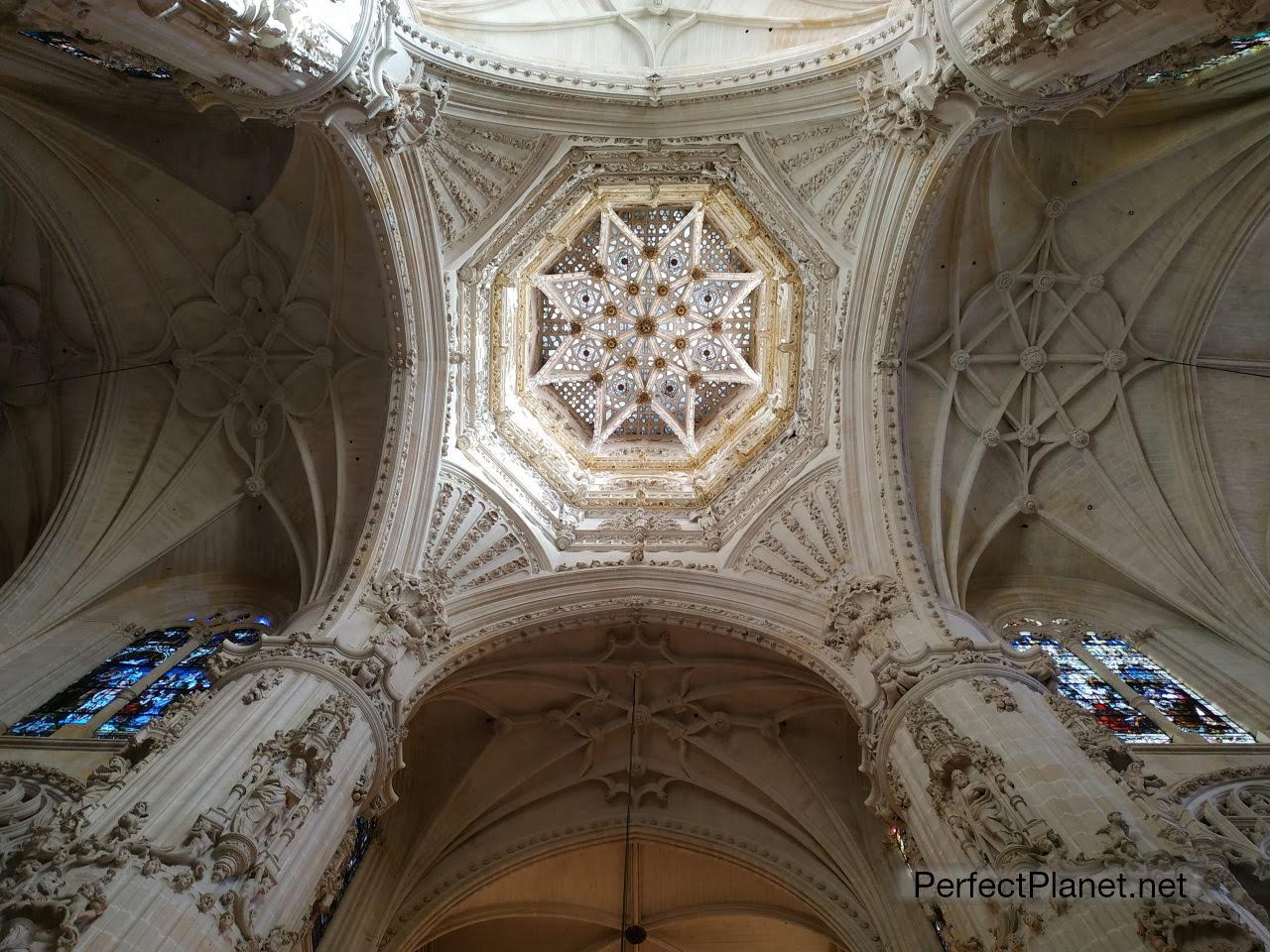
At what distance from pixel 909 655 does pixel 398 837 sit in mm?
9064

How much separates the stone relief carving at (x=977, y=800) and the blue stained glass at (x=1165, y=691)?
4.79 m

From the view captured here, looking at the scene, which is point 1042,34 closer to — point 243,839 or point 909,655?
point 909,655

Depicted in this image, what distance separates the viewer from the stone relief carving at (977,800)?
6312 mm

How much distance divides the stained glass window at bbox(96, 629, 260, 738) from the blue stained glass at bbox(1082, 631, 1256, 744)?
12648 mm

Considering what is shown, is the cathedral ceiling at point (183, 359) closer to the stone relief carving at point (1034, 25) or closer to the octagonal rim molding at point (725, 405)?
the octagonal rim molding at point (725, 405)

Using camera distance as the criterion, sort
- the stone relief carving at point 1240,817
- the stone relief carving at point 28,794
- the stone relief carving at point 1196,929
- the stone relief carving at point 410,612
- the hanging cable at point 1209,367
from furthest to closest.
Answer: the hanging cable at point 1209,367 < the stone relief carving at point 410,612 < the stone relief carving at point 28,794 < the stone relief carving at point 1240,817 < the stone relief carving at point 1196,929

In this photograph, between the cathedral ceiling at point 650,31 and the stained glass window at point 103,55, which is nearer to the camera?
the stained glass window at point 103,55

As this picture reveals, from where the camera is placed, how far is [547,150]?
515 inches

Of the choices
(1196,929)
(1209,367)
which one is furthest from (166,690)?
(1209,367)

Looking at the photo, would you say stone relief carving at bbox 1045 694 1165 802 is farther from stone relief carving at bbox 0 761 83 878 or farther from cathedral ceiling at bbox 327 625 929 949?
stone relief carving at bbox 0 761 83 878

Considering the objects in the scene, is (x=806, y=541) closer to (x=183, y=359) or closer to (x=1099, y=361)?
(x=1099, y=361)

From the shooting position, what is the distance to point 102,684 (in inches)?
452

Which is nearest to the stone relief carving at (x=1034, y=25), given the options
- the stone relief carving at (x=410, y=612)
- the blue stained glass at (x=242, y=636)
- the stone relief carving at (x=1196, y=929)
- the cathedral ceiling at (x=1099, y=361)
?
the cathedral ceiling at (x=1099, y=361)

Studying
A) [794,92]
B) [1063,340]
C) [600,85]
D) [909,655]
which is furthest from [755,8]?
[909,655]
